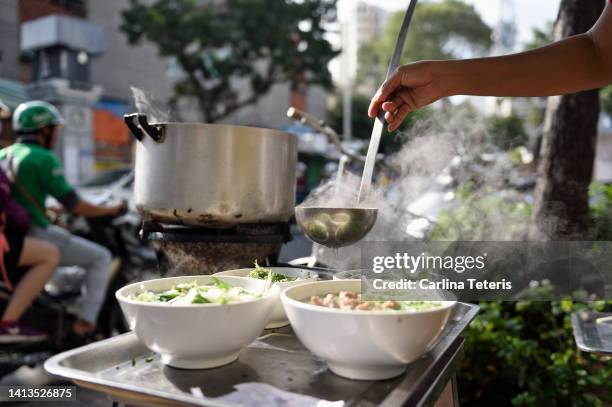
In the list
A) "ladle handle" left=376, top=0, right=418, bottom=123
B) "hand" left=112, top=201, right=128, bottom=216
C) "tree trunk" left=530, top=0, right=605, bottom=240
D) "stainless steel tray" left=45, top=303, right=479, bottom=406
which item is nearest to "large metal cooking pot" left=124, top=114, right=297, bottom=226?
"ladle handle" left=376, top=0, right=418, bottom=123

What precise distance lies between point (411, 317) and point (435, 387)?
23 cm

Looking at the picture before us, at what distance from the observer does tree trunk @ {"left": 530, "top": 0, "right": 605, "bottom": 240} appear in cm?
Answer: 288

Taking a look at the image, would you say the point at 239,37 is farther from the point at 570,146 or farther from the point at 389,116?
the point at 389,116

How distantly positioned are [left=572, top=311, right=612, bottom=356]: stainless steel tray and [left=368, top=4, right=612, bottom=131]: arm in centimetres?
80

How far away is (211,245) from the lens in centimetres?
184

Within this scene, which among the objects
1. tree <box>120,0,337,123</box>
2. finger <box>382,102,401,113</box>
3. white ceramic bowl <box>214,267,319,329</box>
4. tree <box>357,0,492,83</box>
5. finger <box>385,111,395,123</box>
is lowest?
white ceramic bowl <box>214,267,319,329</box>

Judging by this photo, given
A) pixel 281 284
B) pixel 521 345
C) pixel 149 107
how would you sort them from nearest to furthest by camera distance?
pixel 281 284
pixel 149 107
pixel 521 345

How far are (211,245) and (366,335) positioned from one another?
100cm

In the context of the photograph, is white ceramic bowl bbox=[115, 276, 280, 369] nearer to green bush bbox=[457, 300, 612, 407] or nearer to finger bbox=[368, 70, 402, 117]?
finger bbox=[368, 70, 402, 117]

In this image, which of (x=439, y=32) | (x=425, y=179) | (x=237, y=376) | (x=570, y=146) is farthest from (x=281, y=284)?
(x=439, y=32)

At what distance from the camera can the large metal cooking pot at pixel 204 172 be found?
168 centimetres

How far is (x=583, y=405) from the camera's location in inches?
88.3

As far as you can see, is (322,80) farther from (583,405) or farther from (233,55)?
(583,405)

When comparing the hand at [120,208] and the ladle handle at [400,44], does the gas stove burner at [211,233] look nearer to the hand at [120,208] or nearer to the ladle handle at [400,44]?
the ladle handle at [400,44]
